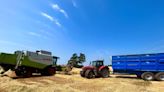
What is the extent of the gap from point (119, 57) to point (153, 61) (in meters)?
4.33

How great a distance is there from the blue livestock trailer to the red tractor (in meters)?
1.36

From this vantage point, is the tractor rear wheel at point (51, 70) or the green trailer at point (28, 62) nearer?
the green trailer at point (28, 62)

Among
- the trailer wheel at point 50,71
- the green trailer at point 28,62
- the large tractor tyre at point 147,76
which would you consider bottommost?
the large tractor tyre at point 147,76

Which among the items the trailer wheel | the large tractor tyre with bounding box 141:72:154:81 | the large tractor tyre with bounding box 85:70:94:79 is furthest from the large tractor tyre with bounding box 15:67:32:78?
the large tractor tyre with bounding box 141:72:154:81

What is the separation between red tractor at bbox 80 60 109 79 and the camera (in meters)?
23.4

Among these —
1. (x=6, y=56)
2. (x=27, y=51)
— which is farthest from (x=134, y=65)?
(x=6, y=56)

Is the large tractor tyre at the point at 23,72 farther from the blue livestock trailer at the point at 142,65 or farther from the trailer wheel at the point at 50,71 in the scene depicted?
the blue livestock trailer at the point at 142,65

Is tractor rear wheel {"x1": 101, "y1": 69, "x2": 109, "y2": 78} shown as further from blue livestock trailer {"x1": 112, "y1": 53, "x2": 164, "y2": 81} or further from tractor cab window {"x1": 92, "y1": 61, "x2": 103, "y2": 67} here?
blue livestock trailer {"x1": 112, "y1": 53, "x2": 164, "y2": 81}

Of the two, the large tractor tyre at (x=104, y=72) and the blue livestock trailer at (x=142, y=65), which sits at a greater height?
the blue livestock trailer at (x=142, y=65)

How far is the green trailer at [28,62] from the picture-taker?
72.8 ft

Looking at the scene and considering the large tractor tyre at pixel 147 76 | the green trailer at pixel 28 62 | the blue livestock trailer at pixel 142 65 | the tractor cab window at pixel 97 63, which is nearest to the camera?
the blue livestock trailer at pixel 142 65

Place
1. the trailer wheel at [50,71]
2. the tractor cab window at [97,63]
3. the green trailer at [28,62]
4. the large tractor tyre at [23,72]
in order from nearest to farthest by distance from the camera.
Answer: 1. the green trailer at [28,62]
2. the large tractor tyre at [23,72]
3. the tractor cab window at [97,63]
4. the trailer wheel at [50,71]

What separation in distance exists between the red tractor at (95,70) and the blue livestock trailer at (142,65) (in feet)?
4.47

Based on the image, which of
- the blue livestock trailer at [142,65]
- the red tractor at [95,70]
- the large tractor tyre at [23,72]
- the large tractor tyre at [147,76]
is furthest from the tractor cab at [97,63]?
the large tractor tyre at [23,72]
